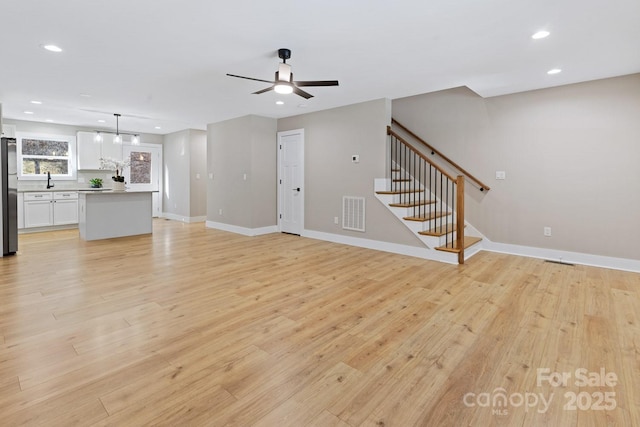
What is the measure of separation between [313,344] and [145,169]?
8.91 meters

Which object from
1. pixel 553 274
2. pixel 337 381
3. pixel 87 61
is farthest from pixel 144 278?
pixel 553 274

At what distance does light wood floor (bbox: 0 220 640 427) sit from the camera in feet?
5.48

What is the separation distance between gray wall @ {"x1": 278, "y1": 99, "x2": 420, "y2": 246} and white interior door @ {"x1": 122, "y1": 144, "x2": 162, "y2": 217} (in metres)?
4.84

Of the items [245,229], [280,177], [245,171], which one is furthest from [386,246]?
[245,171]

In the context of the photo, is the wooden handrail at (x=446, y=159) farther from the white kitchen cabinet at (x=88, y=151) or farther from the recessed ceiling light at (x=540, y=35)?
the white kitchen cabinet at (x=88, y=151)

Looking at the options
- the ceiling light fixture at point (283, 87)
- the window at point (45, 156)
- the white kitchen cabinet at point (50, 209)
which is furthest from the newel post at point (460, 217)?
the window at point (45, 156)

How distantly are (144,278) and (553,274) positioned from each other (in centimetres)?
520

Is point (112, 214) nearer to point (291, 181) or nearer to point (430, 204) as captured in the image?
point (291, 181)

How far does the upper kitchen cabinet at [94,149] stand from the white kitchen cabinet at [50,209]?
2.95 feet

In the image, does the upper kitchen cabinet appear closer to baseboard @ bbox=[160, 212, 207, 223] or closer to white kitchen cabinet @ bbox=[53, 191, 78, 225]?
white kitchen cabinet @ bbox=[53, 191, 78, 225]

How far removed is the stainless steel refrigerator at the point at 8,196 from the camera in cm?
486

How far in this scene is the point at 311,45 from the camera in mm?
3232

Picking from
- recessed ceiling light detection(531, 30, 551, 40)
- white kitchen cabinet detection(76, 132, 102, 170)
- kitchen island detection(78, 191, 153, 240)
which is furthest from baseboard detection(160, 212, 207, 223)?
recessed ceiling light detection(531, 30, 551, 40)

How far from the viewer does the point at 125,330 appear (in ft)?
8.34
